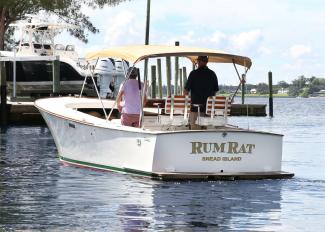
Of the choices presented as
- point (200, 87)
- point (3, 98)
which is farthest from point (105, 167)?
point (3, 98)

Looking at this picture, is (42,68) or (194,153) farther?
(42,68)

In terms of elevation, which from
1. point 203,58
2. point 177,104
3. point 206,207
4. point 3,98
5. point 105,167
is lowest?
point 206,207

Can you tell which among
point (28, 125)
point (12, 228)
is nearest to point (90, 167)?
point (12, 228)

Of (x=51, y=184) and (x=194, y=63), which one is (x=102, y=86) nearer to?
(x=194, y=63)

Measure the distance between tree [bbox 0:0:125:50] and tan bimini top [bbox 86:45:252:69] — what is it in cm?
2841

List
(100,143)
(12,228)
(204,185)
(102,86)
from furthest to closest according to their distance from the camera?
(102,86) < (100,143) < (204,185) < (12,228)

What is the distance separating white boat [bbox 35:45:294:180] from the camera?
17.7 metres

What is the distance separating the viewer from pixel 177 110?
1859cm

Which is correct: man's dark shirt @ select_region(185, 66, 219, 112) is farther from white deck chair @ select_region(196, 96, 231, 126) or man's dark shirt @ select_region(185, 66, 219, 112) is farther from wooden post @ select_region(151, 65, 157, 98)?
wooden post @ select_region(151, 65, 157, 98)

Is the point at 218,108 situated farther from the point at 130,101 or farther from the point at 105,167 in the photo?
the point at 105,167

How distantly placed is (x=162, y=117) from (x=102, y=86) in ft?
91.9

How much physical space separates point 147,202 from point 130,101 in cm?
384

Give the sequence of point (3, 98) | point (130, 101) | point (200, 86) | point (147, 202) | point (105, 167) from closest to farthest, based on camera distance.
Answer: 1. point (147, 202)
2. point (200, 86)
3. point (130, 101)
4. point (105, 167)
5. point (3, 98)

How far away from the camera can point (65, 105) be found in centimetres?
2247
